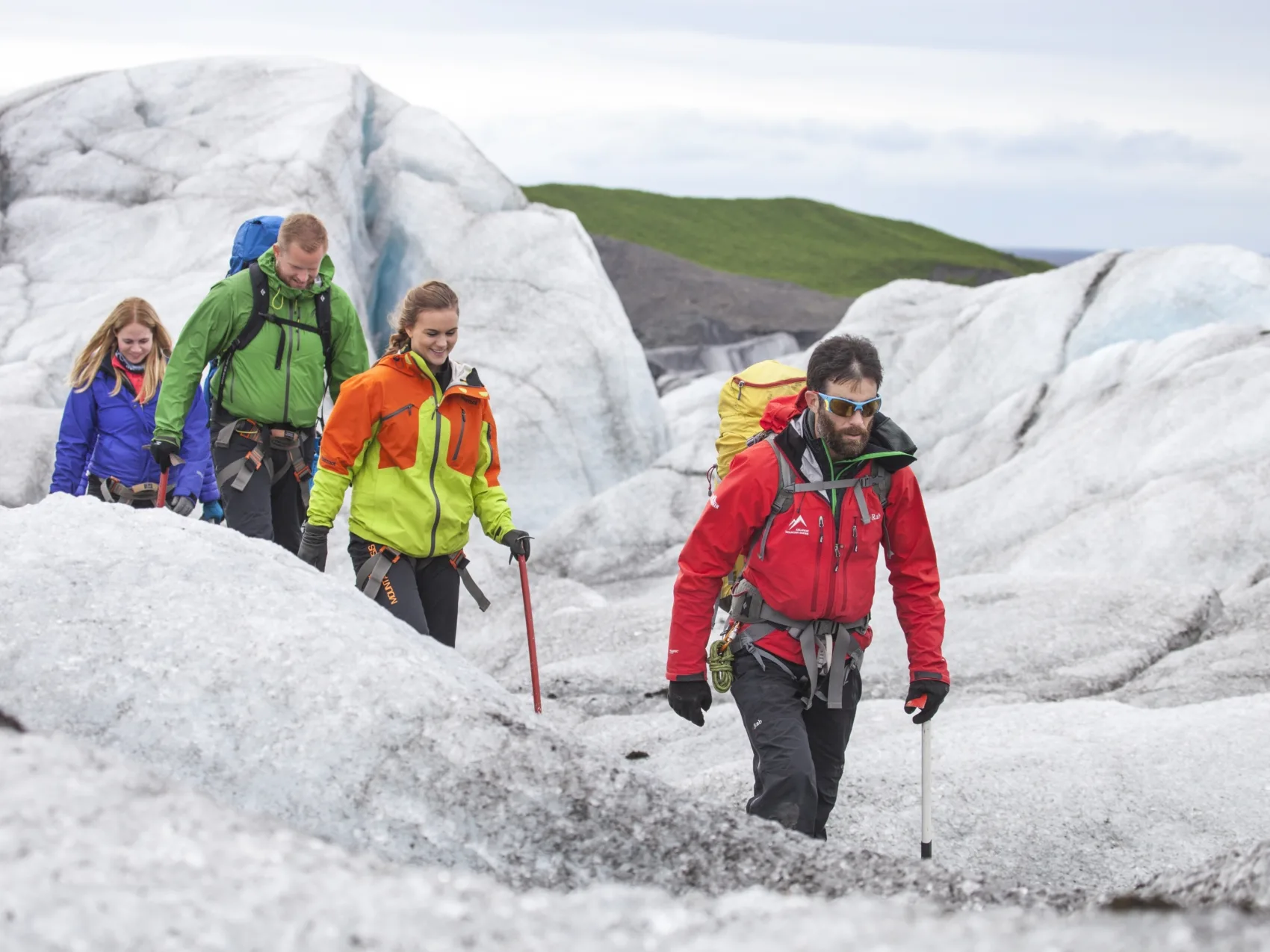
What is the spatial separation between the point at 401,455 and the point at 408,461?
0.05m

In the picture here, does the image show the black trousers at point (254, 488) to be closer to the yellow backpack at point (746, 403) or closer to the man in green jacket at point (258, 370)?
the man in green jacket at point (258, 370)

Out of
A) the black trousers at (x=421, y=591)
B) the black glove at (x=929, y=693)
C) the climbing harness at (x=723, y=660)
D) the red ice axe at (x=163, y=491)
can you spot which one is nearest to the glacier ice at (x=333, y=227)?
the red ice axe at (x=163, y=491)

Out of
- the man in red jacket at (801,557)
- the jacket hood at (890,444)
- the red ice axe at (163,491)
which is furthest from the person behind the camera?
the red ice axe at (163,491)

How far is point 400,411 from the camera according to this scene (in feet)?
25.5

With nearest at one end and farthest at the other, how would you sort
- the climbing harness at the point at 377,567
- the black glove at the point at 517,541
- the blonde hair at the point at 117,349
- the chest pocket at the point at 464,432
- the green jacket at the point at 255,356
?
the climbing harness at the point at 377,567, the chest pocket at the point at 464,432, the black glove at the point at 517,541, the green jacket at the point at 255,356, the blonde hair at the point at 117,349

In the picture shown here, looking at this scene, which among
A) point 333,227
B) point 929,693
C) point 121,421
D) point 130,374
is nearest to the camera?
point 929,693

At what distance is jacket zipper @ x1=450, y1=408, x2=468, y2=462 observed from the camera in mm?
7961

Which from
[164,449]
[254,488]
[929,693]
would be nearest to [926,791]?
[929,693]

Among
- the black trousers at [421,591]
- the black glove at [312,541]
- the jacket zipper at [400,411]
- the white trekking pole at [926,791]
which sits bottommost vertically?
the white trekking pole at [926,791]

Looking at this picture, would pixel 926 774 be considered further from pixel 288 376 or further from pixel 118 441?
pixel 118 441

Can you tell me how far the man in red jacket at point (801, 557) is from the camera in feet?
20.6

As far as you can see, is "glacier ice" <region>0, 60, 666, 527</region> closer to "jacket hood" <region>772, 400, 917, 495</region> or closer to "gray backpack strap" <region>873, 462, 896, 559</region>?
"jacket hood" <region>772, 400, 917, 495</region>

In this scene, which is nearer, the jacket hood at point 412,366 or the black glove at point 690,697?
the black glove at point 690,697

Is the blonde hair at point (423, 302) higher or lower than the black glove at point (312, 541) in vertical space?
higher
